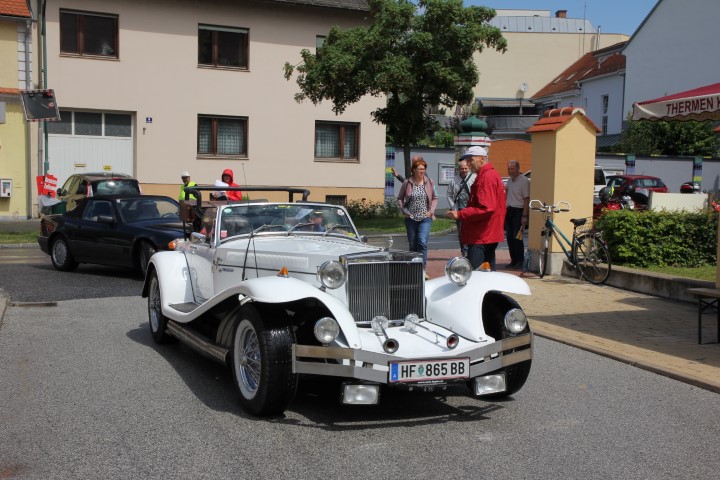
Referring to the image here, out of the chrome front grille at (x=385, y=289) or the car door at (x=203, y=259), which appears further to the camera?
the car door at (x=203, y=259)

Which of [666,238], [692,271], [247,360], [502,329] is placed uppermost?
[666,238]

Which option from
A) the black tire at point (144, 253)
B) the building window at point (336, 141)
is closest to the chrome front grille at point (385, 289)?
→ the black tire at point (144, 253)

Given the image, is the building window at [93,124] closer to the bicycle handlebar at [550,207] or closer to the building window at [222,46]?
the building window at [222,46]

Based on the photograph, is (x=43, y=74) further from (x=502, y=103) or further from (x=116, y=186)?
(x=502, y=103)

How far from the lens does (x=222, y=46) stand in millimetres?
28609

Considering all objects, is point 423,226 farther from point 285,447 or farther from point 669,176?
point 669,176

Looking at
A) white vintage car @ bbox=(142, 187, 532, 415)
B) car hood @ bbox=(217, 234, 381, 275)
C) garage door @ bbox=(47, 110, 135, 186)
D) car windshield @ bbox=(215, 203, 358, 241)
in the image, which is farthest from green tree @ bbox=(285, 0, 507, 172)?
white vintage car @ bbox=(142, 187, 532, 415)

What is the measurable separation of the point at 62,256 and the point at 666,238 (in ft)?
33.1

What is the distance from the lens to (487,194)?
9.51 metres

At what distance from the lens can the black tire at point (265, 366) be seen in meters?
5.77

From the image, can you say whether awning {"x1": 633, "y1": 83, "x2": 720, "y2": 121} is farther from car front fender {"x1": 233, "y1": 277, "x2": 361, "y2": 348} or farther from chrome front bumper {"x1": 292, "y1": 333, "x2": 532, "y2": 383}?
car front fender {"x1": 233, "y1": 277, "x2": 361, "y2": 348}

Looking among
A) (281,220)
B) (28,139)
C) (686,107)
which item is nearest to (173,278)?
(281,220)

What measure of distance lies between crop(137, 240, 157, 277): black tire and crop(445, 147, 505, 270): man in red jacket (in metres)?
5.57

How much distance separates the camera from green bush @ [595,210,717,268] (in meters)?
13.0
